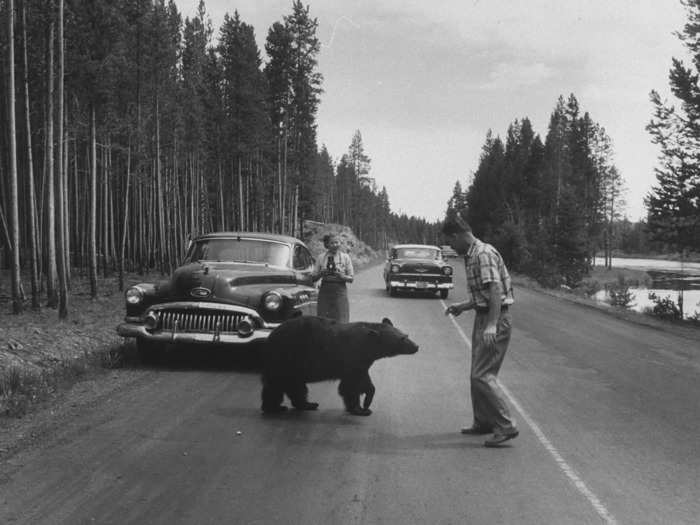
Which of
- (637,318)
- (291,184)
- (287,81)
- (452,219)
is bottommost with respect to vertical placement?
(637,318)

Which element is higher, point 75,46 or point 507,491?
point 75,46

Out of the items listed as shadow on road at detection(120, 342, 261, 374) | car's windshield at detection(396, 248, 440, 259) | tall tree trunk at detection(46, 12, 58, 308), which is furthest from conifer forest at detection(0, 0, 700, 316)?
car's windshield at detection(396, 248, 440, 259)

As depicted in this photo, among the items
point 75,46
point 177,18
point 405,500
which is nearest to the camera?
point 405,500

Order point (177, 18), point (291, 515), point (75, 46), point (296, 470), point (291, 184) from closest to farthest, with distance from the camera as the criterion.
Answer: point (291, 515), point (296, 470), point (75, 46), point (177, 18), point (291, 184)

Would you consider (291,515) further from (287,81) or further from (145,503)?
(287,81)

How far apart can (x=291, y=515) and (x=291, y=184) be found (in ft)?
138

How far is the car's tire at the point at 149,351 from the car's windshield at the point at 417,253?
14998mm

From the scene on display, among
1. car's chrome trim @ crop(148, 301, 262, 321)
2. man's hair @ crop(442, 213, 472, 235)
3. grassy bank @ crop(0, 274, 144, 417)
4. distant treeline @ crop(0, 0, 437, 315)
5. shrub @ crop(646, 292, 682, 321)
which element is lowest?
shrub @ crop(646, 292, 682, 321)

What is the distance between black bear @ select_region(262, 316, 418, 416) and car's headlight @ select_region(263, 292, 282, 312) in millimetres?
2012

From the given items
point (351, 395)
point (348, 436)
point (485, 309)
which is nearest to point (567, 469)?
point (485, 309)

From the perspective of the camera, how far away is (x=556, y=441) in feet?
17.8

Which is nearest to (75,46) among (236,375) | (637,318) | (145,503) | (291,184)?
(236,375)

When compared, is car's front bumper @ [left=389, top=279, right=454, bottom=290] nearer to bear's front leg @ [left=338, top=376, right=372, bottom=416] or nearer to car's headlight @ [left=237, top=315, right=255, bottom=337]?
car's headlight @ [left=237, top=315, right=255, bottom=337]

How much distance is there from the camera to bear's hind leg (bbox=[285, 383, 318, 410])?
6.17 meters
